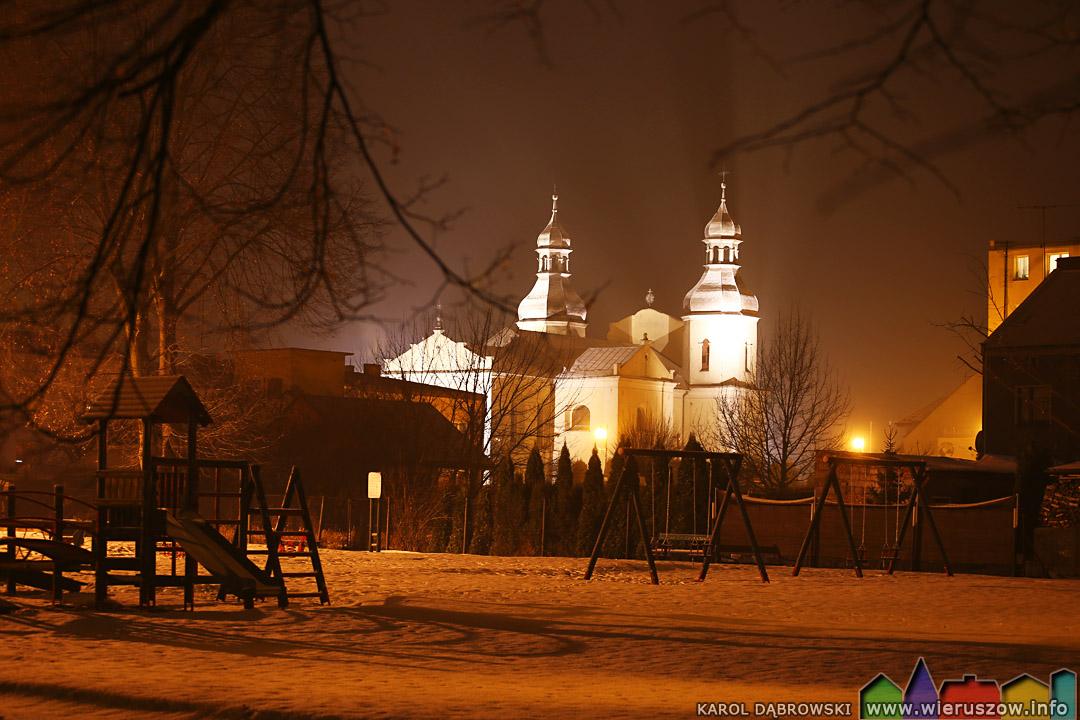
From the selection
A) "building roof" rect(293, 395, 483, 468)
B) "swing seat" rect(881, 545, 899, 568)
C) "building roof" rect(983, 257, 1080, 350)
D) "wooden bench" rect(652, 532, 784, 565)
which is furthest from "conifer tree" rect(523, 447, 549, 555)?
"building roof" rect(983, 257, 1080, 350)

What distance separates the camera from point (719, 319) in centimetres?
12206

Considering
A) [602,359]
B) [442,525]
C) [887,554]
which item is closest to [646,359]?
[602,359]

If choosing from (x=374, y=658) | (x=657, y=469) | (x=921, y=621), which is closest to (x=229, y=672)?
(x=374, y=658)

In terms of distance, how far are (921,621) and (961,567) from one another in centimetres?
1247

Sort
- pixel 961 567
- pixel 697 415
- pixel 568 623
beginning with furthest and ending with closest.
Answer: pixel 697 415, pixel 961 567, pixel 568 623

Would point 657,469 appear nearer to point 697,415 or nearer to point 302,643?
point 302,643

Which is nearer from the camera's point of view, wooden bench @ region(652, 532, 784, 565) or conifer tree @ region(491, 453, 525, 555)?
wooden bench @ region(652, 532, 784, 565)

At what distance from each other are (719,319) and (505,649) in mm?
110722

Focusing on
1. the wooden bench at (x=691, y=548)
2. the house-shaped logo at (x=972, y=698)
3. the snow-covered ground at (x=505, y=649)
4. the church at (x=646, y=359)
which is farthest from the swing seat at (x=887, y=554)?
the church at (x=646, y=359)

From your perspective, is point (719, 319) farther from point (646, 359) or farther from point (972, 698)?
point (972, 698)

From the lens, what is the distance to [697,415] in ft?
383

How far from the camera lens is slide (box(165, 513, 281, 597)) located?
15781mm

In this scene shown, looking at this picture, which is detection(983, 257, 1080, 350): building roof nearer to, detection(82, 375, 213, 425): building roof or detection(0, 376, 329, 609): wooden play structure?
detection(0, 376, 329, 609): wooden play structure

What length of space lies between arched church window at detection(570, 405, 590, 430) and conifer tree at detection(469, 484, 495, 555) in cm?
6548
